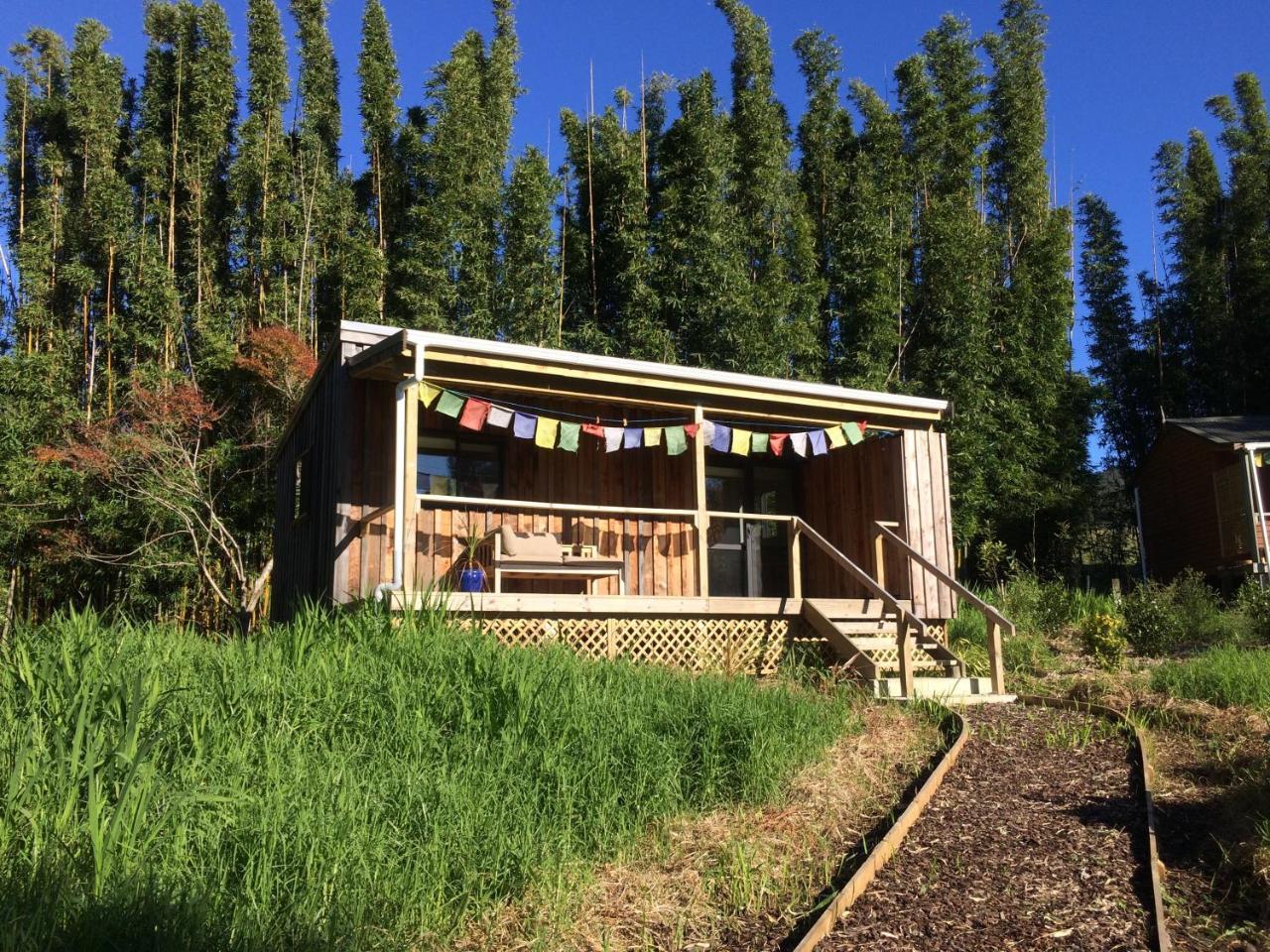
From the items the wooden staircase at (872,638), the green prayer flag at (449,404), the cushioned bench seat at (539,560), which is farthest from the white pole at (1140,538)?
the green prayer flag at (449,404)

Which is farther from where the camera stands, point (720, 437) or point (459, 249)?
point (459, 249)

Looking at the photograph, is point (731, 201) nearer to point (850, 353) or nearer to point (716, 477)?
point (850, 353)

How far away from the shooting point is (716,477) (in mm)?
12469

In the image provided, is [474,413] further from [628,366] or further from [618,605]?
[618,605]

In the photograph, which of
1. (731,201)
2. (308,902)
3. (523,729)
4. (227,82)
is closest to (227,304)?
(227,82)

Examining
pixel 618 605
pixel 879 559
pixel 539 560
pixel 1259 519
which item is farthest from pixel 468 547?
pixel 1259 519

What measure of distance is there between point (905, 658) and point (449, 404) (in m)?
4.49

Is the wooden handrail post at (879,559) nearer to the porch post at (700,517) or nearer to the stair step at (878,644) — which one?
the stair step at (878,644)

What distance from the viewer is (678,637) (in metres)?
9.35

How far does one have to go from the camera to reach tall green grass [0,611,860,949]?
3.35 meters

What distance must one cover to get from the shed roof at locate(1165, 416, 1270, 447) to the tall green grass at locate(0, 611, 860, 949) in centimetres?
1586

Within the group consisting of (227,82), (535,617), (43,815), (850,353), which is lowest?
(43,815)

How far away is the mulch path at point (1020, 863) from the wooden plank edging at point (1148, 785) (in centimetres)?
7

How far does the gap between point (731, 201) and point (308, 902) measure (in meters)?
20.4
